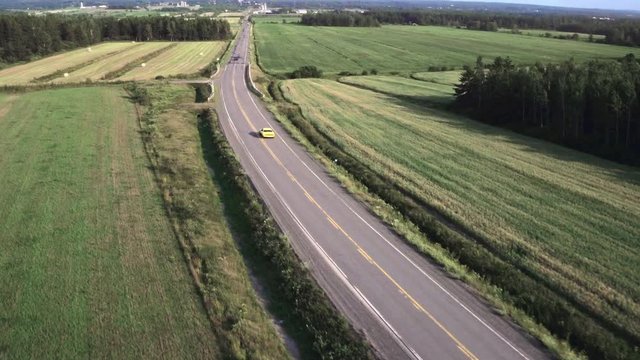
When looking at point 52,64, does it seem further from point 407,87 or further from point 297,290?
point 297,290

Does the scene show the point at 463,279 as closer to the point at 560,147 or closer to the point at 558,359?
the point at 558,359

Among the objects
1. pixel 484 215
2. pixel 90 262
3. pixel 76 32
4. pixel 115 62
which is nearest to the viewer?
pixel 90 262

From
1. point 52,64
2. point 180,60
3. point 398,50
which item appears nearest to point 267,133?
point 180,60

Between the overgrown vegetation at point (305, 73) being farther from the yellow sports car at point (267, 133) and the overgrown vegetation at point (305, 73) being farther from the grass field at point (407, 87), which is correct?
the yellow sports car at point (267, 133)

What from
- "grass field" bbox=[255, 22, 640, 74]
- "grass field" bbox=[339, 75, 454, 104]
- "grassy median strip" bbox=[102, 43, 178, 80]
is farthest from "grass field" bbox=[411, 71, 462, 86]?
"grassy median strip" bbox=[102, 43, 178, 80]

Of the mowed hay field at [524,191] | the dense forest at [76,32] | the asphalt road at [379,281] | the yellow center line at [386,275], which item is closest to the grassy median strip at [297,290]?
the asphalt road at [379,281]

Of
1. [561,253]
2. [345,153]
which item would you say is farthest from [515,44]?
[561,253]

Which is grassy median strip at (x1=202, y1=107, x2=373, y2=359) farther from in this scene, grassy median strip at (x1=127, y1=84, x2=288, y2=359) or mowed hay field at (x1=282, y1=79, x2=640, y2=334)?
mowed hay field at (x1=282, y1=79, x2=640, y2=334)
